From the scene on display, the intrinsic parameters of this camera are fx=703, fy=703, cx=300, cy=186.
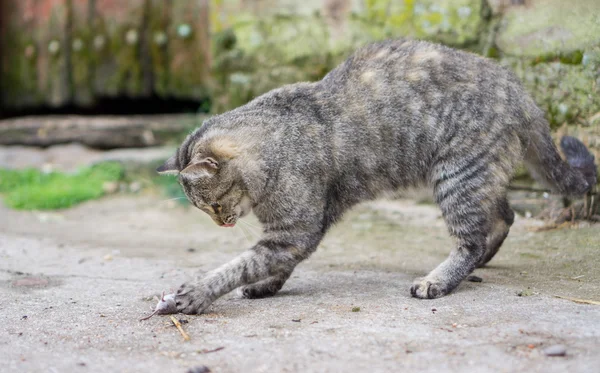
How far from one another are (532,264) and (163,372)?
2.41 meters

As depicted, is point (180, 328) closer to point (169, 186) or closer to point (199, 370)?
point (199, 370)

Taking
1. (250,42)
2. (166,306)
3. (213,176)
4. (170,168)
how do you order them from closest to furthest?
(166,306)
(213,176)
(170,168)
(250,42)

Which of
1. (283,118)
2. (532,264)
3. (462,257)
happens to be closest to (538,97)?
(532,264)

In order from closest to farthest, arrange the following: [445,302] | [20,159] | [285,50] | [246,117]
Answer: [445,302]
[246,117]
[285,50]
[20,159]

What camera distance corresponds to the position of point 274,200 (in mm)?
3480

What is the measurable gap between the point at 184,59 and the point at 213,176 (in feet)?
12.4

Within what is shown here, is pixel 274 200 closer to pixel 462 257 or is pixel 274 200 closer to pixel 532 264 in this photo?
pixel 462 257

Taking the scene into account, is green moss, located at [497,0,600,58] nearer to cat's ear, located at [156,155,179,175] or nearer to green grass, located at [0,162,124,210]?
cat's ear, located at [156,155,179,175]

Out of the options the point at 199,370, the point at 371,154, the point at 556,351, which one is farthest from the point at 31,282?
the point at 556,351

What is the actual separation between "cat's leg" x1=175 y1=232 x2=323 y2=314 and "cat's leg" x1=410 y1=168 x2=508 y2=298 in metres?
0.63

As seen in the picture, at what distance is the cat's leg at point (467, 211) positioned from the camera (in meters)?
3.56

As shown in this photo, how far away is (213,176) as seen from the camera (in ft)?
11.6

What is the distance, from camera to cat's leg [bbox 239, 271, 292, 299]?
11.7 ft

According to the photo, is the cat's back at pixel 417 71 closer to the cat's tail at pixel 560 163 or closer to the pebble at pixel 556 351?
the cat's tail at pixel 560 163
